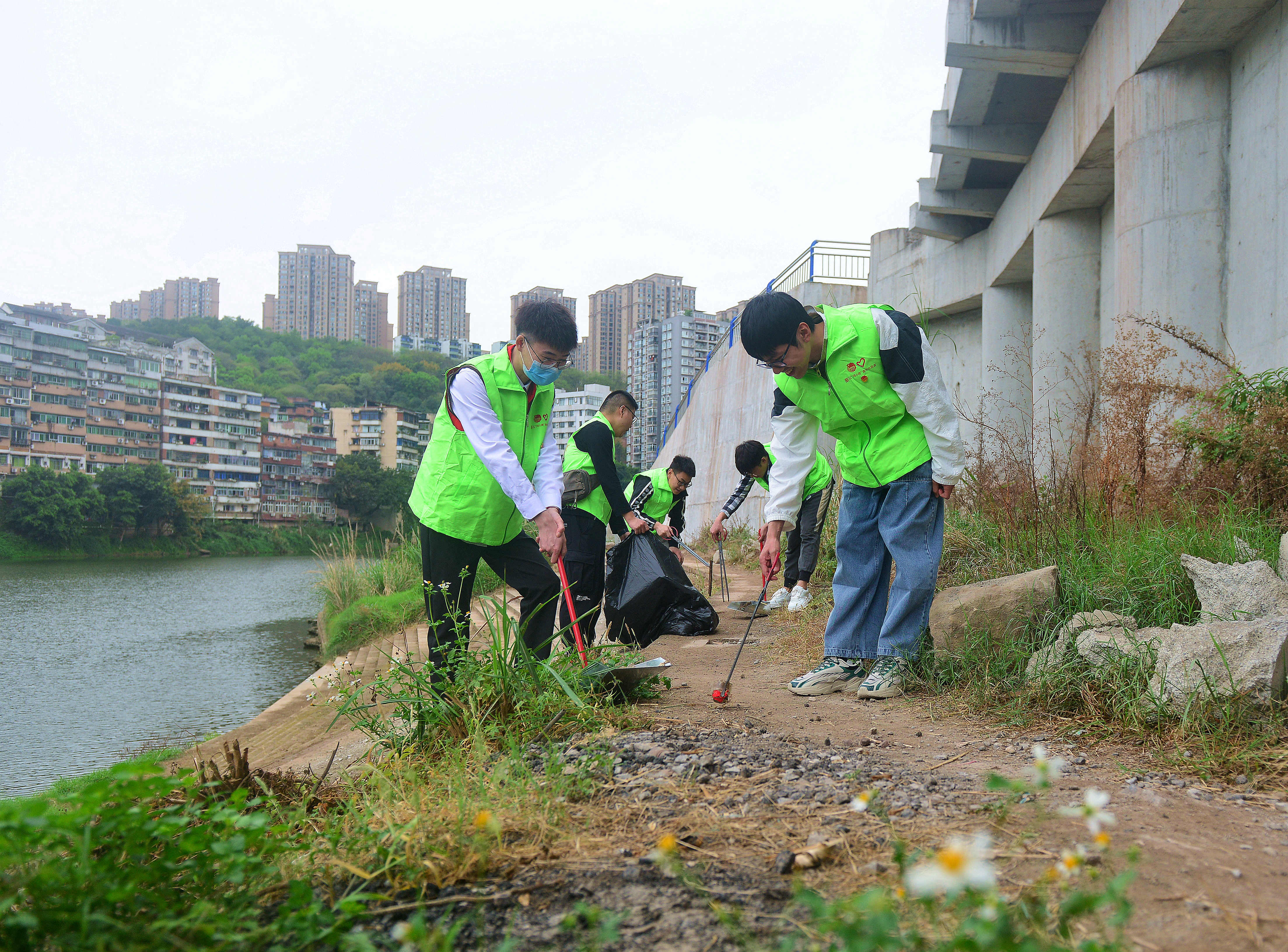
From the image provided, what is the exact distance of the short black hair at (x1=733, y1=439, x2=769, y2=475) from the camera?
6176mm

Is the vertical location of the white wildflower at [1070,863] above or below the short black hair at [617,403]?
below

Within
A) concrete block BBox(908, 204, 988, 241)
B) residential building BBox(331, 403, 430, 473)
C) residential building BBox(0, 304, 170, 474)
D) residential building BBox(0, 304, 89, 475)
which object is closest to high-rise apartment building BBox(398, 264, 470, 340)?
residential building BBox(331, 403, 430, 473)

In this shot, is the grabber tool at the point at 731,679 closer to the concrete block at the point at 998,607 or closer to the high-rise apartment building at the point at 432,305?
the concrete block at the point at 998,607

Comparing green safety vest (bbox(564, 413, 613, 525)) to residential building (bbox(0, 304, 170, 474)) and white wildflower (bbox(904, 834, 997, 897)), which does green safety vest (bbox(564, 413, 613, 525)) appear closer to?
white wildflower (bbox(904, 834, 997, 897))

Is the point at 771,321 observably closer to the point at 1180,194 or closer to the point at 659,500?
the point at 659,500

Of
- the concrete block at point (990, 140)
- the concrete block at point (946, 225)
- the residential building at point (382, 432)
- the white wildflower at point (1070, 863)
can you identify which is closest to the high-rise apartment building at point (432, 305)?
the residential building at point (382, 432)

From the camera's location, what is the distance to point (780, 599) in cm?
686

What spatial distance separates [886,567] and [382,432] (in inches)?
2951

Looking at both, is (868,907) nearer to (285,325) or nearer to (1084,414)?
(1084,414)

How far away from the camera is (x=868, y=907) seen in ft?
2.95

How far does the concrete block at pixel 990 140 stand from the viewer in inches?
432

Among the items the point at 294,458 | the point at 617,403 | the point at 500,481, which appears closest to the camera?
the point at 500,481

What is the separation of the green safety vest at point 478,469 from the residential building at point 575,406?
64.7 metres

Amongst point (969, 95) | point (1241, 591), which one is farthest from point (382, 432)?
point (1241, 591)
